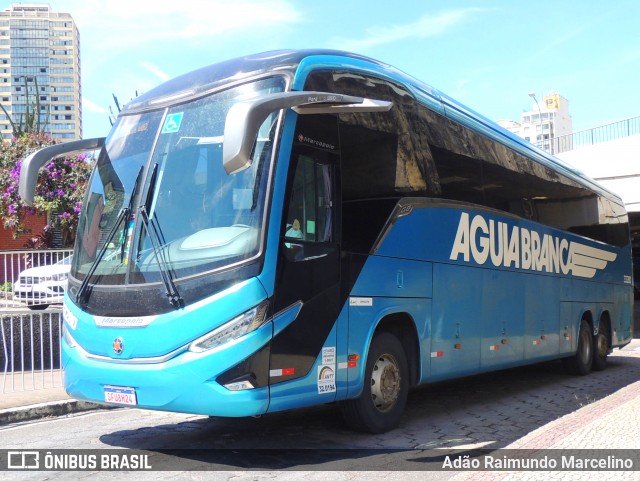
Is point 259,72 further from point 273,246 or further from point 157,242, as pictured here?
point 157,242

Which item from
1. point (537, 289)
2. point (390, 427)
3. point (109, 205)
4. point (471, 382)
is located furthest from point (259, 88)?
point (471, 382)

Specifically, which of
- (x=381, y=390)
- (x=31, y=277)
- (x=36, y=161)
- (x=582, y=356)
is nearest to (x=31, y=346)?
(x=31, y=277)

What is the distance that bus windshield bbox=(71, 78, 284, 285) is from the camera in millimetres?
5980

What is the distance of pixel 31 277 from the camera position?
12.8 m

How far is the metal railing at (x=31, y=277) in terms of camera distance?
12617mm

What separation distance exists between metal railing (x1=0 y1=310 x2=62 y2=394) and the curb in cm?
161

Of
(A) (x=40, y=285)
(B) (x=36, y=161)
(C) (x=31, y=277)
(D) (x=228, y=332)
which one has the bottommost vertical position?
(D) (x=228, y=332)

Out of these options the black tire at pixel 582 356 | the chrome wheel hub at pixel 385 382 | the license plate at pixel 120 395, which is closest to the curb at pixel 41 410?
the license plate at pixel 120 395

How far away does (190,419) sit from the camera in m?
8.44

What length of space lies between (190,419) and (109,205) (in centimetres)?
306

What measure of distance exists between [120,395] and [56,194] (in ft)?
55.9

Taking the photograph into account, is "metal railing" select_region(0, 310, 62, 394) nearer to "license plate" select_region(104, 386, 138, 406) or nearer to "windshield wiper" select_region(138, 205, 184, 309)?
"license plate" select_region(104, 386, 138, 406)

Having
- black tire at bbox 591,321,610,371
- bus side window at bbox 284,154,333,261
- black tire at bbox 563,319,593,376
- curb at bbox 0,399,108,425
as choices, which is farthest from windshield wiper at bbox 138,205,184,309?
black tire at bbox 591,321,610,371

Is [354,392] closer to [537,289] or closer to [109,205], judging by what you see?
[109,205]
